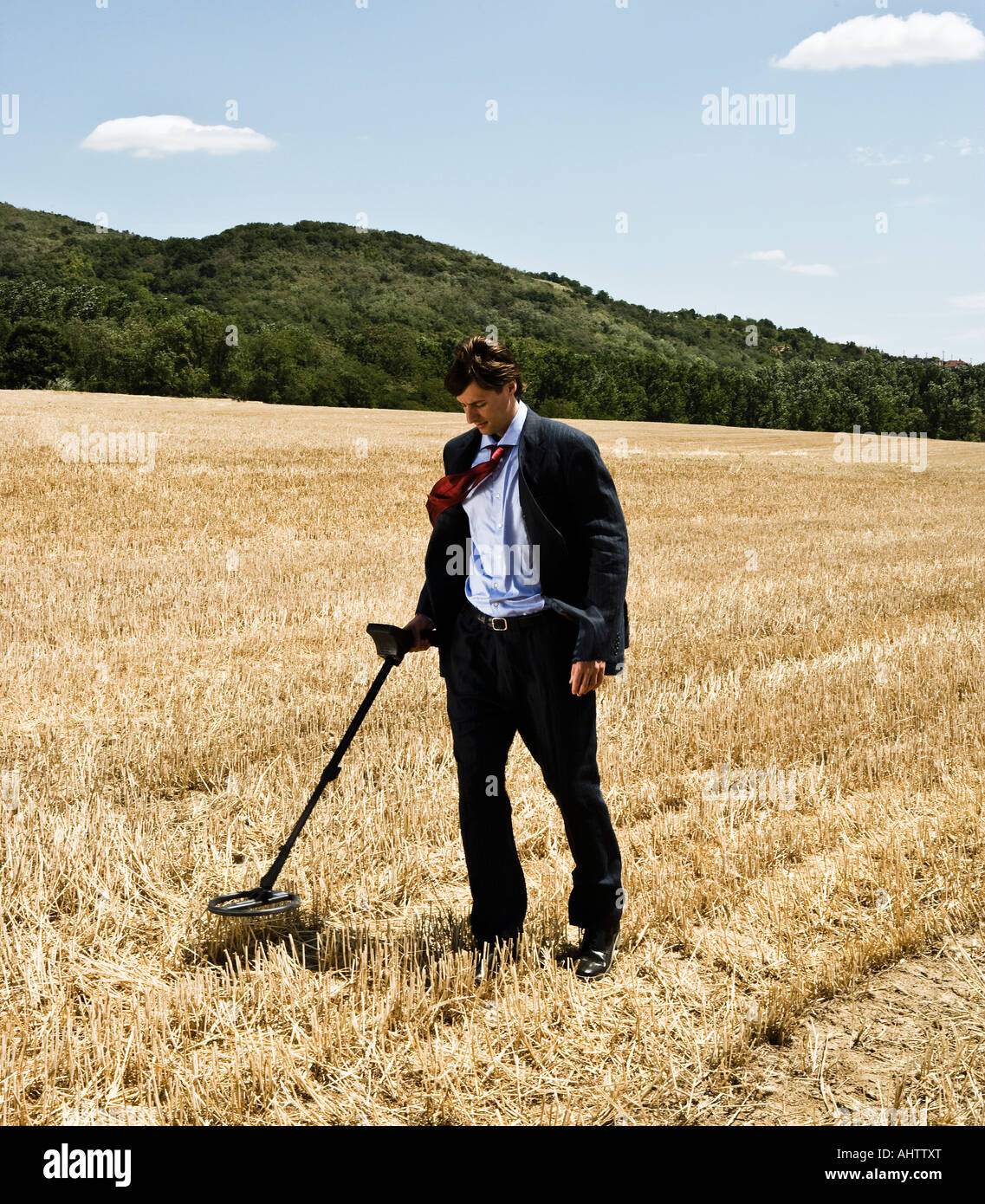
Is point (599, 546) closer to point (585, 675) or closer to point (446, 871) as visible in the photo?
point (585, 675)

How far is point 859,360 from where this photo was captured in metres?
98.4

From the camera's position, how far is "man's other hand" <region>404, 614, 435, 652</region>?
4.15 metres

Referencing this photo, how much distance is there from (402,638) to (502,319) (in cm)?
11038

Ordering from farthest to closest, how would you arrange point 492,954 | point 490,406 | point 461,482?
point 492,954
point 461,482
point 490,406

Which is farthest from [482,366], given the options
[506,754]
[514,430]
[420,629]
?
[506,754]

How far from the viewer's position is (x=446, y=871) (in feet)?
16.4

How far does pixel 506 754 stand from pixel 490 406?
1.27 m

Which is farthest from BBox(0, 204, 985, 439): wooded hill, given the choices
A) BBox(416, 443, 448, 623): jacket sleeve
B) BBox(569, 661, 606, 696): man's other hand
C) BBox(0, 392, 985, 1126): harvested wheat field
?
BBox(569, 661, 606, 696): man's other hand

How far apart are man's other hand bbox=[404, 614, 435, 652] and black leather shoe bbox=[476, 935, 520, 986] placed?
1137 millimetres

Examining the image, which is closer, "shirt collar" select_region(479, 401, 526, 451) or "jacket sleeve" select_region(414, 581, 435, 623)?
"shirt collar" select_region(479, 401, 526, 451)

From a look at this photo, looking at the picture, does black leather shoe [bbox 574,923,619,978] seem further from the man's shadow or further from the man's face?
the man's face

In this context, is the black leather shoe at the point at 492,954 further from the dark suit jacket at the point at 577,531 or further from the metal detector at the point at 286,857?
the dark suit jacket at the point at 577,531

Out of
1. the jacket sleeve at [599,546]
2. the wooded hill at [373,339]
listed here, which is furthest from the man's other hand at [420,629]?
the wooded hill at [373,339]

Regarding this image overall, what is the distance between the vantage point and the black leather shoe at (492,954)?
3916 millimetres
